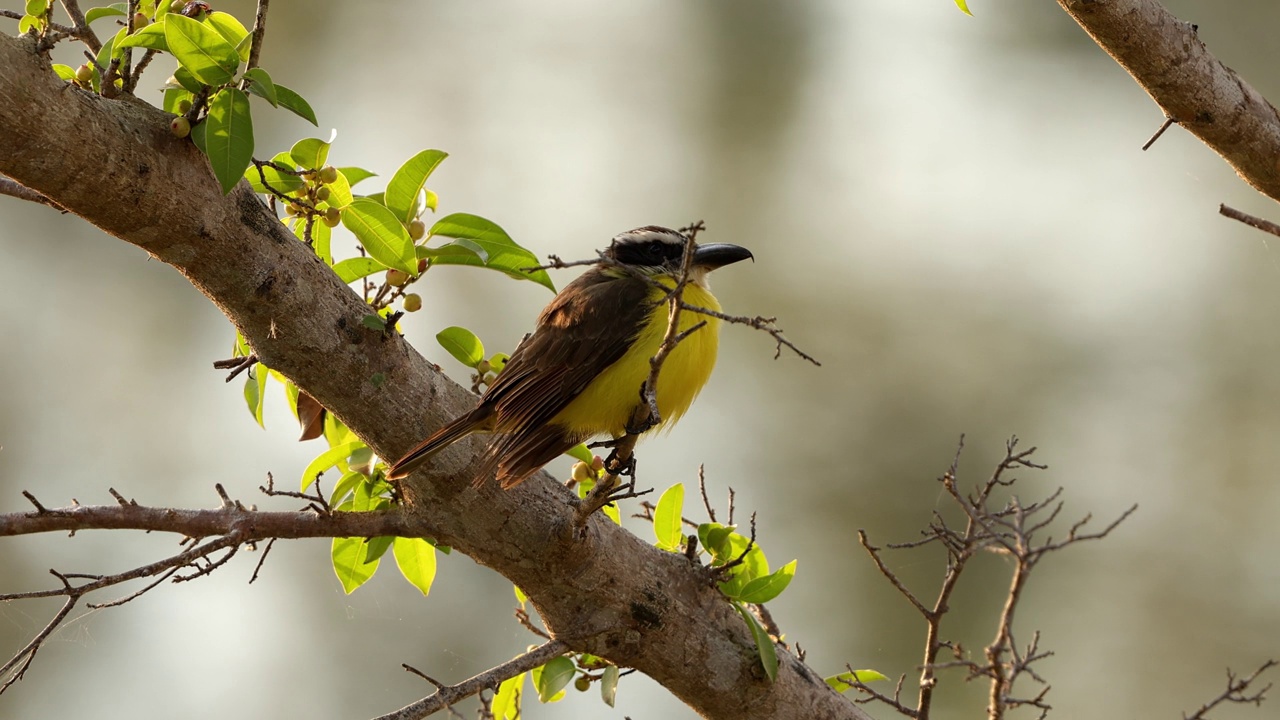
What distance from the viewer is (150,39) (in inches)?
102

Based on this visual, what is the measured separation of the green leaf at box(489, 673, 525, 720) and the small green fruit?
2.06 metres

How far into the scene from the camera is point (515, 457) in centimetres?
311

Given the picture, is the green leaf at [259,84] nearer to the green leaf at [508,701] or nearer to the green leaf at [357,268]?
the green leaf at [357,268]

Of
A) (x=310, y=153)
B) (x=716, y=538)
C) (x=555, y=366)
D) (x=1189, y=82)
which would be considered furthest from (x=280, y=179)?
(x=1189, y=82)

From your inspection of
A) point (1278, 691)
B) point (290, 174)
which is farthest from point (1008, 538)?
point (1278, 691)

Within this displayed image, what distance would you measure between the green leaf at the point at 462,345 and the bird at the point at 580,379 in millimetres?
108

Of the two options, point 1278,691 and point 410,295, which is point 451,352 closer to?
point 410,295

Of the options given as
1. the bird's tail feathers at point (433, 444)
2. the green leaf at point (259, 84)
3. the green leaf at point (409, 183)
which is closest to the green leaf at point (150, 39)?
the green leaf at point (259, 84)

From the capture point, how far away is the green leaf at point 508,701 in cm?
377

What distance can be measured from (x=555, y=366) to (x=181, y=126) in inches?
53.8

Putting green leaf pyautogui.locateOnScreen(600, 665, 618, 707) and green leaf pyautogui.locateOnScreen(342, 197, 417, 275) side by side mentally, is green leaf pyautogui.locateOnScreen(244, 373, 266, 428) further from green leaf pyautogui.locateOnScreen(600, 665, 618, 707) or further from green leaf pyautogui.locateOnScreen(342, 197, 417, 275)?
green leaf pyautogui.locateOnScreen(600, 665, 618, 707)

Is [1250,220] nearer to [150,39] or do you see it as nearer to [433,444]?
[433,444]

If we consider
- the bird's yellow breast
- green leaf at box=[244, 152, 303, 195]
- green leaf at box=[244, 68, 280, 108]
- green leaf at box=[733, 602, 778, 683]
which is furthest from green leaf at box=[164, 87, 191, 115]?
green leaf at box=[733, 602, 778, 683]

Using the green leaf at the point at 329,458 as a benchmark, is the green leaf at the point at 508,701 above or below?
below
